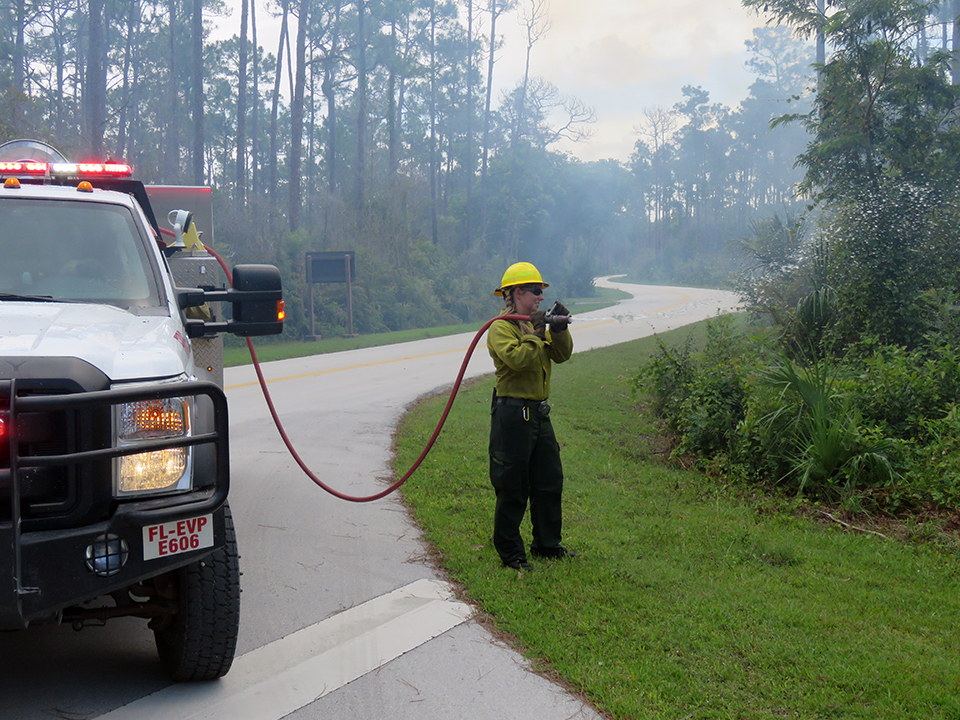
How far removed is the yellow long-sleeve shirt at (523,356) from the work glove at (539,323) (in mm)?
57

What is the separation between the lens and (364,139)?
4606cm

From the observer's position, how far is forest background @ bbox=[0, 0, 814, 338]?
104 ft

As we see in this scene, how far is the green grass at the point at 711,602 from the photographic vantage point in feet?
12.4

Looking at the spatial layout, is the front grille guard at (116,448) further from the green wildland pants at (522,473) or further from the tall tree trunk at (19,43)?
the tall tree trunk at (19,43)

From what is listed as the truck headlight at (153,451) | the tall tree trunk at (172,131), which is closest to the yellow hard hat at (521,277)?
the truck headlight at (153,451)

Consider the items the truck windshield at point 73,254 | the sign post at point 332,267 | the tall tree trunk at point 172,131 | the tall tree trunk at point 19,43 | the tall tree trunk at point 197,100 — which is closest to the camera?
the truck windshield at point 73,254

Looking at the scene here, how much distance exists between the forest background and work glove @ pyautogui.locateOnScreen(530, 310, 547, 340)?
1745 centimetres

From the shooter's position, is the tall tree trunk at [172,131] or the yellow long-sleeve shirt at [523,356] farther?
the tall tree trunk at [172,131]

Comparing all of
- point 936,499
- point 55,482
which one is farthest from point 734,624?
point 55,482

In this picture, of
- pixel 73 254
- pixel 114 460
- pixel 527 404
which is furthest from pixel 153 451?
pixel 527 404

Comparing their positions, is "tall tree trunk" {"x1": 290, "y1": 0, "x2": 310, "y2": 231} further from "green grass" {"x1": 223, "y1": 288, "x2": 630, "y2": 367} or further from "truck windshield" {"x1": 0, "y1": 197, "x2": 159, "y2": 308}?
"truck windshield" {"x1": 0, "y1": 197, "x2": 159, "y2": 308}

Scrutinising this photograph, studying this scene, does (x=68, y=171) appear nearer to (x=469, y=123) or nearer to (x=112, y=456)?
(x=112, y=456)

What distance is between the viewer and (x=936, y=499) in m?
6.48

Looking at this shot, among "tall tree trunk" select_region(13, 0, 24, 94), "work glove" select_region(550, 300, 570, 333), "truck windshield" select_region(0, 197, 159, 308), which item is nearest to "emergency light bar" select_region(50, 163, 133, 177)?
"truck windshield" select_region(0, 197, 159, 308)
